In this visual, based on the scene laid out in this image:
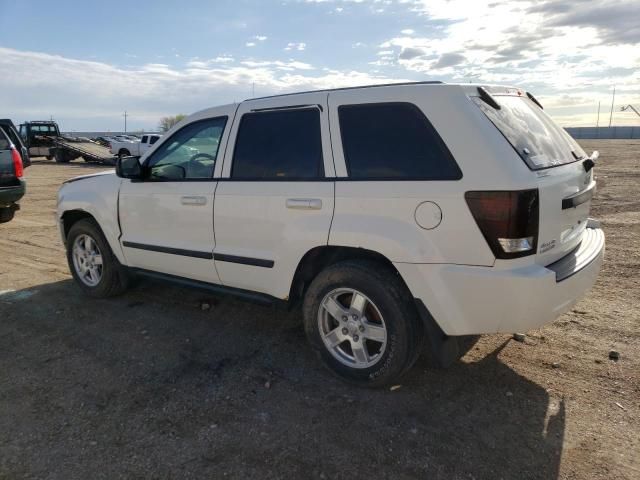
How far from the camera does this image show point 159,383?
346cm

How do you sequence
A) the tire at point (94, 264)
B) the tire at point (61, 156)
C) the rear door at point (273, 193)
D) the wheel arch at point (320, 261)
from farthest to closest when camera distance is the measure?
1. the tire at point (61, 156)
2. the tire at point (94, 264)
3. the rear door at point (273, 193)
4. the wheel arch at point (320, 261)

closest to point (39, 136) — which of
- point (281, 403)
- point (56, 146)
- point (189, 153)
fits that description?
point (56, 146)

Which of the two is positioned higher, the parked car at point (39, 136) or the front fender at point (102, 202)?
the parked car at point (39, 136)

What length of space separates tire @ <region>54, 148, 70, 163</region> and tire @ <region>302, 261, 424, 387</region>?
2966 centimetres

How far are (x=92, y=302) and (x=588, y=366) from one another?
15.1ft

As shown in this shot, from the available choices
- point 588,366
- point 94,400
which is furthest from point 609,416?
point 94,400

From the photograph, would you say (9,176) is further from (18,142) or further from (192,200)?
(192,200)

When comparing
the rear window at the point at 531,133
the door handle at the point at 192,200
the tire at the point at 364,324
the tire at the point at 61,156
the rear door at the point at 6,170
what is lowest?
the tire at the point at 364,324

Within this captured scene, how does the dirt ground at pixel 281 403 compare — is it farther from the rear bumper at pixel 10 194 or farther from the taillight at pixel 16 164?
the taillight at pixel 16 164

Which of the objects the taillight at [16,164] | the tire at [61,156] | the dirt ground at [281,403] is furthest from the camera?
the tire at [61,156]

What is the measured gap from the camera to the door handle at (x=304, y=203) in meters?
3.34

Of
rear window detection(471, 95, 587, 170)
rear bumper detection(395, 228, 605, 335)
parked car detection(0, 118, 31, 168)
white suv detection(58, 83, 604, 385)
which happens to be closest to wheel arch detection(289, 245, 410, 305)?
white suv detection(58, 83, 604, 385)

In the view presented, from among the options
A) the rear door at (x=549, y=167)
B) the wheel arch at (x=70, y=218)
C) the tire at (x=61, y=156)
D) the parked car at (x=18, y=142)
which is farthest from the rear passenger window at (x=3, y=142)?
the tire at (x=61, y=156)

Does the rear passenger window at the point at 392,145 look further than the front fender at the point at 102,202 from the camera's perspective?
No
